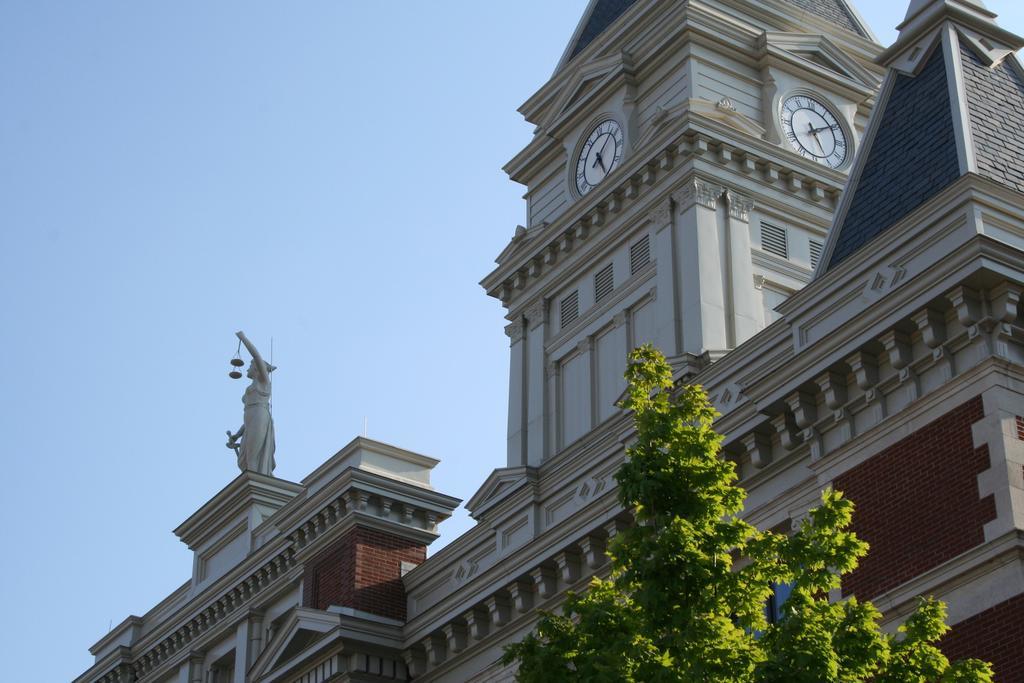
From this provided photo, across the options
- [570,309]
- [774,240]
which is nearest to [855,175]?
[774,240]

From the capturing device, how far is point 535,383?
41.7 metres

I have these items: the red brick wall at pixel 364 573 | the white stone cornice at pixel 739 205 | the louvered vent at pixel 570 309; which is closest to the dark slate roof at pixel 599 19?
the louvered vent at pixel 570 309

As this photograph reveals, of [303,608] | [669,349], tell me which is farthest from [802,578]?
[669,349]

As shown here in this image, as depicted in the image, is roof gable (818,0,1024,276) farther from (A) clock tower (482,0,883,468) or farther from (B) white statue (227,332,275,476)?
(B) white statue (227,332,275,476)

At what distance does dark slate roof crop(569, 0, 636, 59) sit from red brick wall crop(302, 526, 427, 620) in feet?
52.0

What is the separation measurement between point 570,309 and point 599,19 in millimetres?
8176

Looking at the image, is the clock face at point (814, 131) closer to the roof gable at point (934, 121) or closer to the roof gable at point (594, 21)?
the roof gable at point (594, 21)

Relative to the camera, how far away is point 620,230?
40.3 m

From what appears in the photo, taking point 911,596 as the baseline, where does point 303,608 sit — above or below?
above

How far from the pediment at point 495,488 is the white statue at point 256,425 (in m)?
5.27

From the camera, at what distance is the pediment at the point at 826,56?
41656mm

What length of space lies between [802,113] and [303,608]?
16465mm

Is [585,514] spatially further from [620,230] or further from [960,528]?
[620,230]

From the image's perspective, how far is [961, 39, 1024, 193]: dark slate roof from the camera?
23.6 metres
